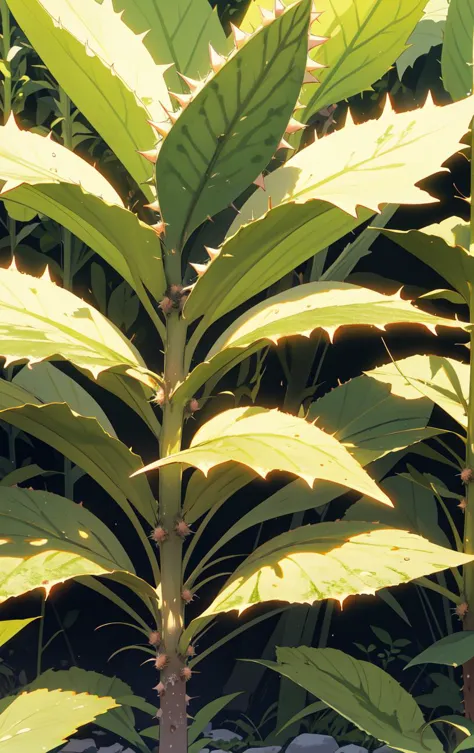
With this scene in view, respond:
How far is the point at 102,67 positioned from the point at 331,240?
29cm

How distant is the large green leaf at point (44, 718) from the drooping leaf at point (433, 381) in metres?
0.47

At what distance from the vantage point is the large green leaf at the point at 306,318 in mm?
705

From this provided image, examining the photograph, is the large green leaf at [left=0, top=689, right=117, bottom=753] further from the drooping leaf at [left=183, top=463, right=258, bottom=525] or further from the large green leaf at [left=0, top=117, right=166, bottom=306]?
the large green leaf at [left=0, top=117, right=166, bottom=306]

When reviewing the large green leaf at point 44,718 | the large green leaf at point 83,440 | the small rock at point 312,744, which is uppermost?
the large green leaf at point 83,440

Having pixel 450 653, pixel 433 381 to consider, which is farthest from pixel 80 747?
pixel 433 381

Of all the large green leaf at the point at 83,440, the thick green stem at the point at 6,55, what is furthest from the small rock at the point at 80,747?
the thick green stem at the point at 6,55

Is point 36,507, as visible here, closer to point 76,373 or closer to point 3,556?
point 3,556

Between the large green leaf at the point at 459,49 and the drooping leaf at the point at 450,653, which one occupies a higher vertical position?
the large green leaf at the point at 459,49

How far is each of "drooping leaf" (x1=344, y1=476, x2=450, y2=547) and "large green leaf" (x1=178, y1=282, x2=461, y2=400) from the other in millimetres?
269

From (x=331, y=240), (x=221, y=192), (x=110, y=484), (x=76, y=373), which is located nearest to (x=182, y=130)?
(x=221, y=192)

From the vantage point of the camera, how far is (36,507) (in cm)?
80

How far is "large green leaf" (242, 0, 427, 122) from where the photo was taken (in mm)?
908

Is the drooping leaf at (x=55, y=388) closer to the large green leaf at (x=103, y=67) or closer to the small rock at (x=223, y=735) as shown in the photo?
the large green leaf at (x=103, y=67)

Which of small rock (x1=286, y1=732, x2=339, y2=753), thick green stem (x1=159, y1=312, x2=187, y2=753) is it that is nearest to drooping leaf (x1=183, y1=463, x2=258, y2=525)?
thick green stem (x1=159, y1=312, x2=187, y2=753)
